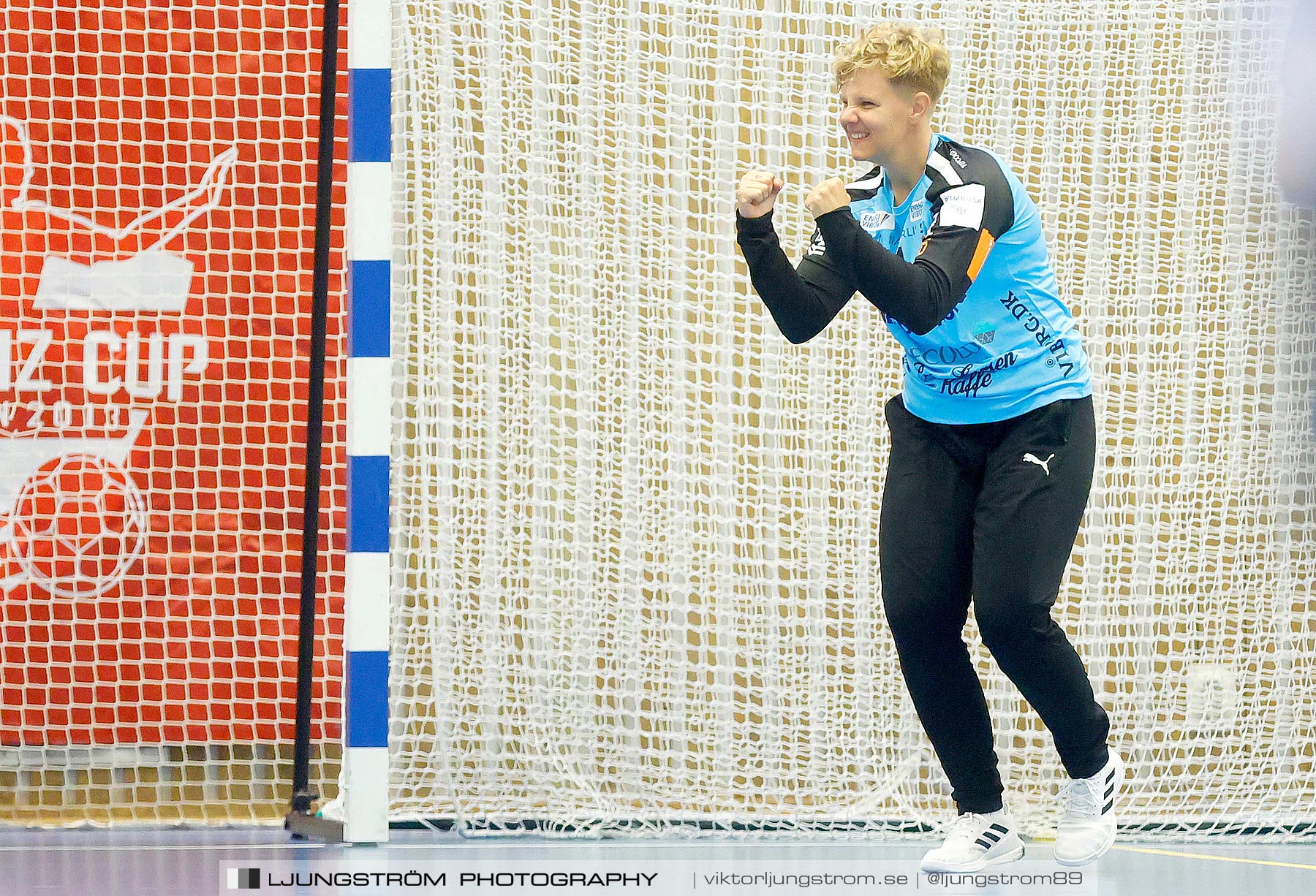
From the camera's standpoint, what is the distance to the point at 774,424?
288 centimetres

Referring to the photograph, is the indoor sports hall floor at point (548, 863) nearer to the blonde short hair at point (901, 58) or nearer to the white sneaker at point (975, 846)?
the white sneaker at point (975, 846)

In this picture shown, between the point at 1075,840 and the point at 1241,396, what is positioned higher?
the point at 1241,396

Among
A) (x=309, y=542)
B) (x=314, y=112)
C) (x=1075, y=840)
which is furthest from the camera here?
(x=314, y=112)

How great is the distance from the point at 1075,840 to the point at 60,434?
2383 mm

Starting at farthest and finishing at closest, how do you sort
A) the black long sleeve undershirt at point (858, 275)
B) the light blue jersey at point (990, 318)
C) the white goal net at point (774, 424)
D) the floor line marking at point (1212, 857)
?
the white goal net at point (774, 424) < the floor line marking at point (1212, 857) < the light blue jersey at point (990, 318) < the black long sleeve undershirt at point (858, 275)

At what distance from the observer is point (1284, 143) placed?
2.86m

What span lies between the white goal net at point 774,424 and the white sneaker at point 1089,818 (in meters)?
0.86

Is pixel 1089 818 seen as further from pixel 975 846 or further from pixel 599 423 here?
pixel 599 423

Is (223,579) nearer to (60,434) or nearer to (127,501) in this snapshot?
(127,501)

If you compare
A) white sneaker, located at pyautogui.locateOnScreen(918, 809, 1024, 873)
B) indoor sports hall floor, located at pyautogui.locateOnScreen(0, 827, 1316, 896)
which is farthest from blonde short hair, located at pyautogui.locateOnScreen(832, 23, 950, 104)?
indoor sports hall floor, located at pyautogui.locateOnScreen(0, 827, 1316, 896)

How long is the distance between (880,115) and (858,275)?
0.30m

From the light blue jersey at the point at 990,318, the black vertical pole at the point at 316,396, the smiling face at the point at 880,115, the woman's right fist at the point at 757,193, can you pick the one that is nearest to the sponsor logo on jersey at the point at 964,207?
the light blue jersey at the point at 990,318

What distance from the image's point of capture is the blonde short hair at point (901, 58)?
1815mm

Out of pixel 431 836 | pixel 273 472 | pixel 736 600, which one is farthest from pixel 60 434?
pixel 736 600
